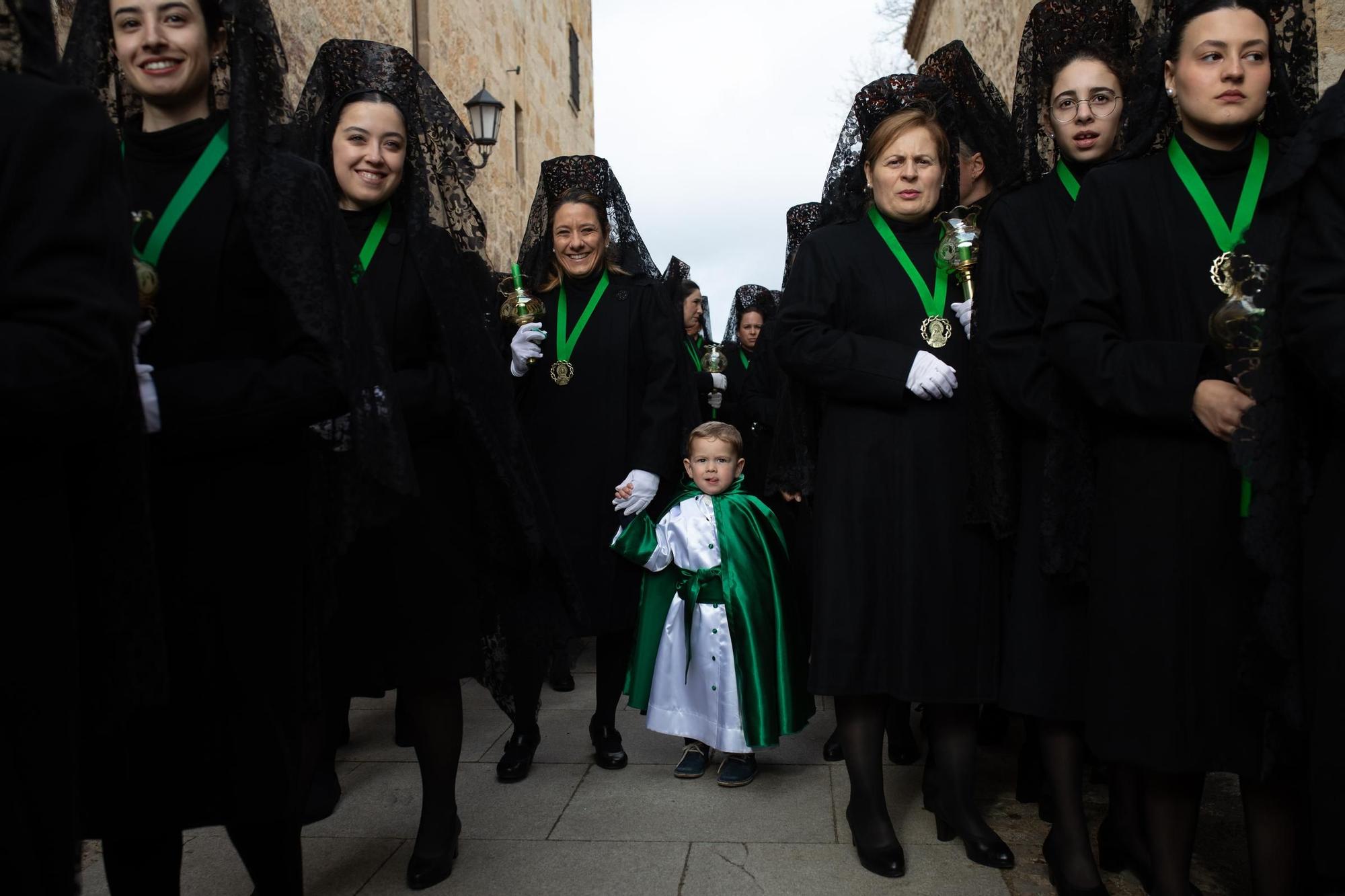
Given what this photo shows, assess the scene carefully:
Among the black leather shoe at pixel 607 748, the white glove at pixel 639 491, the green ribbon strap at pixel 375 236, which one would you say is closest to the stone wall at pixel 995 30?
the white glove at pixel 639 491

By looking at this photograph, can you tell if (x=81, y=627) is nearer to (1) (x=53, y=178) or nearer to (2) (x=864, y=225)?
(1) (x=53, y=178)

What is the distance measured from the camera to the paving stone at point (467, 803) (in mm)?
3584

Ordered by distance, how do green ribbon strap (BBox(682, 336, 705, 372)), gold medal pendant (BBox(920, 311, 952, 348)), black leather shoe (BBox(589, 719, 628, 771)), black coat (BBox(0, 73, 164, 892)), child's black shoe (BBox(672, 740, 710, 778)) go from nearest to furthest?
black coat (BBox(0, 73, 164, 892)) → gold medal pendant (BBox(920, 311, 952, 348)) → child's black shoe (BBox(672, 740, 710, 778)) → black leather shoe (BBox(589, 719, 628, 771)) → green ribbon strap (BBox(682, 336, 705, 372))

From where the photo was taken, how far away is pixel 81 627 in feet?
5.88

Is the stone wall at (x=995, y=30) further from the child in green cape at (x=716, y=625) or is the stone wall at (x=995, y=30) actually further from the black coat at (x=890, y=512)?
the child in green cape at (x=716, y=625)

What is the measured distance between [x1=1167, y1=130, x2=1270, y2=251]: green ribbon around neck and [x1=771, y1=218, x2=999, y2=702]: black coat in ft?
3.01

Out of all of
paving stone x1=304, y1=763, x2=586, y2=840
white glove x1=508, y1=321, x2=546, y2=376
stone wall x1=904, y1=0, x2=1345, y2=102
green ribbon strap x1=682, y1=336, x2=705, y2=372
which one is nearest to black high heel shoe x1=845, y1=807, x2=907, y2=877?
paving stone x1=304, y1=763, x2=586, y2=840

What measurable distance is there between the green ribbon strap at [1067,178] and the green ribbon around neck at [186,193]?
2.23 metres

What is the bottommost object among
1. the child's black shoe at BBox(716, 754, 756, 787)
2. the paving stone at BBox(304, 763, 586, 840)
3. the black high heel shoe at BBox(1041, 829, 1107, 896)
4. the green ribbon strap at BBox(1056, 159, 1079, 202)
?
the paving stone at BBox(304, 763, 586, 840)

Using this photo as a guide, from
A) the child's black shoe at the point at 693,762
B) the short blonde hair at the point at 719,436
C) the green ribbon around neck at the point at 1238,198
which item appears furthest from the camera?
the short blonde hair at the point at 719,436

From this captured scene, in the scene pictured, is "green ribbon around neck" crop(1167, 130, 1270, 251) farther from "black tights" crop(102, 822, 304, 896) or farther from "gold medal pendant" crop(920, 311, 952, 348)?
"black tights" crop(102, 822, 304, 896)

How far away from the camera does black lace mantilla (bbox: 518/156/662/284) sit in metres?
4.79

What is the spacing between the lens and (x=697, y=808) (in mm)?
3789

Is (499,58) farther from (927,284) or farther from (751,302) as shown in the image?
(927,284)
